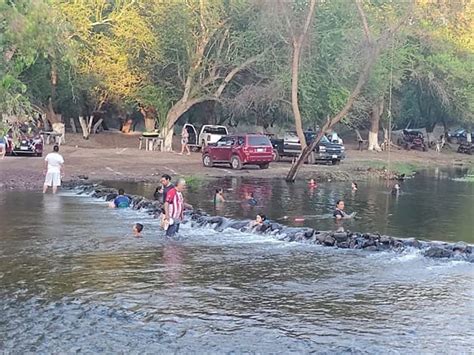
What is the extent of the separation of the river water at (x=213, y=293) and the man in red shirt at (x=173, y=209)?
14.4 inches

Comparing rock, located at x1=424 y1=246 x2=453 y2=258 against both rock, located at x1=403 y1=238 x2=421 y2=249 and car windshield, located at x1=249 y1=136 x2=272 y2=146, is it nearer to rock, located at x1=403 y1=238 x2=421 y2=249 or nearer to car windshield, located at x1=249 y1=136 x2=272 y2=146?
rock, located at x1=403 y1=238 x2=421 y2=249

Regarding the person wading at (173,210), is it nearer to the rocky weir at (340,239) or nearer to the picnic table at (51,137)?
the rocky weir at (340,239)

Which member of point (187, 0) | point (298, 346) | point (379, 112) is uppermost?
point (187, 0)

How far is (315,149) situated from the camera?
140ft

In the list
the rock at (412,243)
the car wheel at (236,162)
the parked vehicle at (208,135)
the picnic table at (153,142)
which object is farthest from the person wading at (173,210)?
the parked vehicle at (208,135)

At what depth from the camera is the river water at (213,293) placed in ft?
31.5

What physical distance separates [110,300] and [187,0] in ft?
105

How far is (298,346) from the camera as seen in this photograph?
9398mm

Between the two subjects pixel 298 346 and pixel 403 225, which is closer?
pixel 298 346

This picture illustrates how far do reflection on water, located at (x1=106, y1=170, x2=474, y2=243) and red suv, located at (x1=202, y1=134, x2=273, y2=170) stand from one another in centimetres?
378

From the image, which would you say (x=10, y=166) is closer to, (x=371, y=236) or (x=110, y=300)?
(x=371, y=236)

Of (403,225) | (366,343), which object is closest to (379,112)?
(403,225)

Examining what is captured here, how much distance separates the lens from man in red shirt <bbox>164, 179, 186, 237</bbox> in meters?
16.5

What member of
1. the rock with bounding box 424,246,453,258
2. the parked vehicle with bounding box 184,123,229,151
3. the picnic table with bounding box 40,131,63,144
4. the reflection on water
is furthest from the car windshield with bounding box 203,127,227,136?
the rock with bounding box 424,246,453,258
